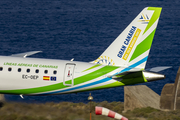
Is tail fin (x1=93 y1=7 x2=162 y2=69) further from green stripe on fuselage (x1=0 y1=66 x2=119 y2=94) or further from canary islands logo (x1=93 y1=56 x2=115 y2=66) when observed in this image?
green stripe on fuselage (x1=0 y1=66 x2=119 y2=94)

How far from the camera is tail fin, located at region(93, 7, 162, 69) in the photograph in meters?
47.9

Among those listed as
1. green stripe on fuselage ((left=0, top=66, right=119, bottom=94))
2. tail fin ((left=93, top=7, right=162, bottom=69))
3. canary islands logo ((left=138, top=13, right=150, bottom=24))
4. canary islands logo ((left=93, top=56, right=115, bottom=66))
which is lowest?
green stripe on fuselage ((left=0, top=66, right=119, bottom=94))

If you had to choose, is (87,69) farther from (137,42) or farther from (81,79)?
(137,42)

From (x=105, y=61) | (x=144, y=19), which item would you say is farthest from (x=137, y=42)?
(x=105, y=61)

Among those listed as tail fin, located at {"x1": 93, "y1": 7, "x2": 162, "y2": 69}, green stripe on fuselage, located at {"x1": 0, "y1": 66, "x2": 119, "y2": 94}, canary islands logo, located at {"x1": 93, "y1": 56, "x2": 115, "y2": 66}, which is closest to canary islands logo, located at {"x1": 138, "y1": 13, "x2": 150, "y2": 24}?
tail fin, located at {"x1": 93, "y1": 7, "x2": 162, "y2": 69}

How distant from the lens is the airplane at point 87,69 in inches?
1884

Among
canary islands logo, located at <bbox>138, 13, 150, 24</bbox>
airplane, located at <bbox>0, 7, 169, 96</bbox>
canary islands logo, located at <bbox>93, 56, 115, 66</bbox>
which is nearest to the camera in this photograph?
airplane, located at <bbox>0, 7, 169, 96</bbox>

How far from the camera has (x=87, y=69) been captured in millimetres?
48219

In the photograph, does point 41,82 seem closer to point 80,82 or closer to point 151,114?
point 80,82

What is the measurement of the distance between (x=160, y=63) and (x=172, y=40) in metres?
42.4

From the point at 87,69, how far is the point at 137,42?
7344 mm

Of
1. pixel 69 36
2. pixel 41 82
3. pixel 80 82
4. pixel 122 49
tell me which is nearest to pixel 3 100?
pixel 41 82

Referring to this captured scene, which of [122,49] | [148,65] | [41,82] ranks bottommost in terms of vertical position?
[148,65]

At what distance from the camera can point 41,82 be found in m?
48.5
